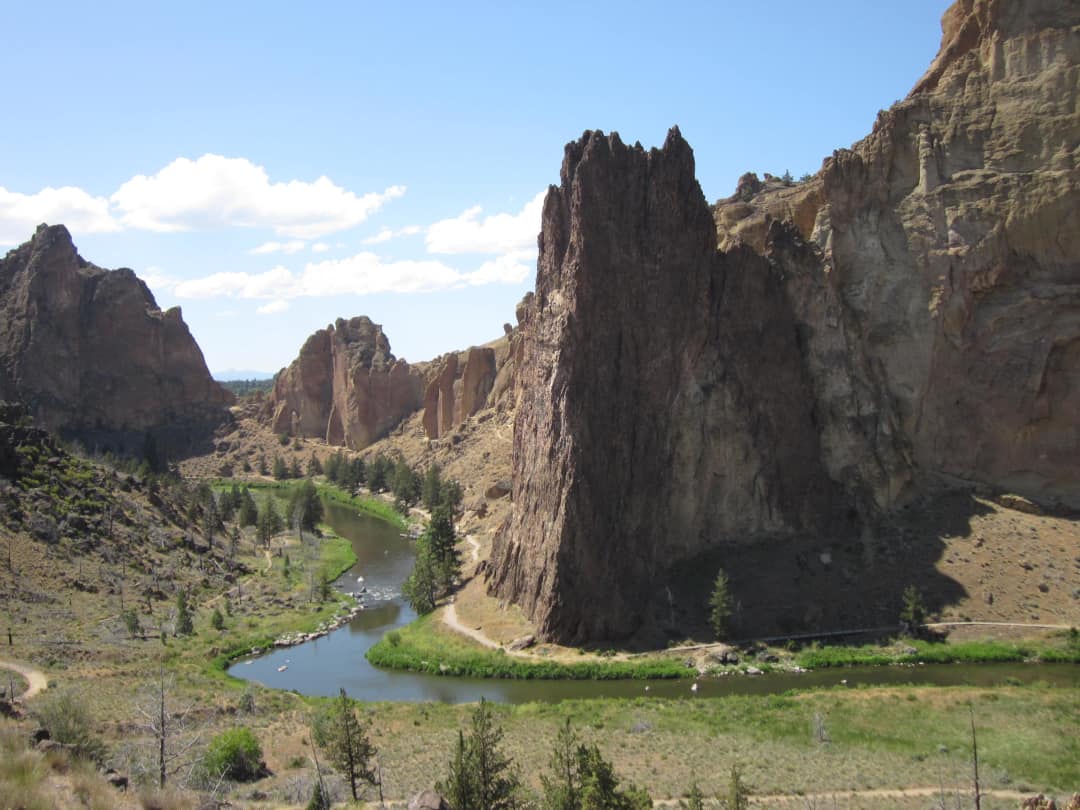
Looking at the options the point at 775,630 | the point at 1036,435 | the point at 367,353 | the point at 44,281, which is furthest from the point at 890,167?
the point at 44,281

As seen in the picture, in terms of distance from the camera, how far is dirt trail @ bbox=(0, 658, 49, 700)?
121 feet

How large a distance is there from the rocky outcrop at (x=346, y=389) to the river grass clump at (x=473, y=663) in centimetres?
9131

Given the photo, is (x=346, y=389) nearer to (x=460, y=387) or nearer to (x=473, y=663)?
(x=460, y=387)

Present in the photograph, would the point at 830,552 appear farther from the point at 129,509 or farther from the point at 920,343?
the point at 129,509

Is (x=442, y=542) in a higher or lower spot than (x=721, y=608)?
higher

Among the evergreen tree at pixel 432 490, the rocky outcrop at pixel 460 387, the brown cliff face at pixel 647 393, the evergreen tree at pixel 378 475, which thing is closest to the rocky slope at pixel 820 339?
the brown cliff face at pixel 647 393

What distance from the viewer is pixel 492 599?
186 feet

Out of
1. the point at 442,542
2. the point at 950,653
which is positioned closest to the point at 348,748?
the point at 950,653

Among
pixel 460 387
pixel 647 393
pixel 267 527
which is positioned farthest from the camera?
pixel 460 387

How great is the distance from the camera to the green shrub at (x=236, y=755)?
96.2ft

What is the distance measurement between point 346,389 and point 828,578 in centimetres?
10870

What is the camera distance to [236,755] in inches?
1188

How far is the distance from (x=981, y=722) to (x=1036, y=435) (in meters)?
26.3

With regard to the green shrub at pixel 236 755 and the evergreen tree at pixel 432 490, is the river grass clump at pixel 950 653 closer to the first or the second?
the green shrub at pixel 236 755
